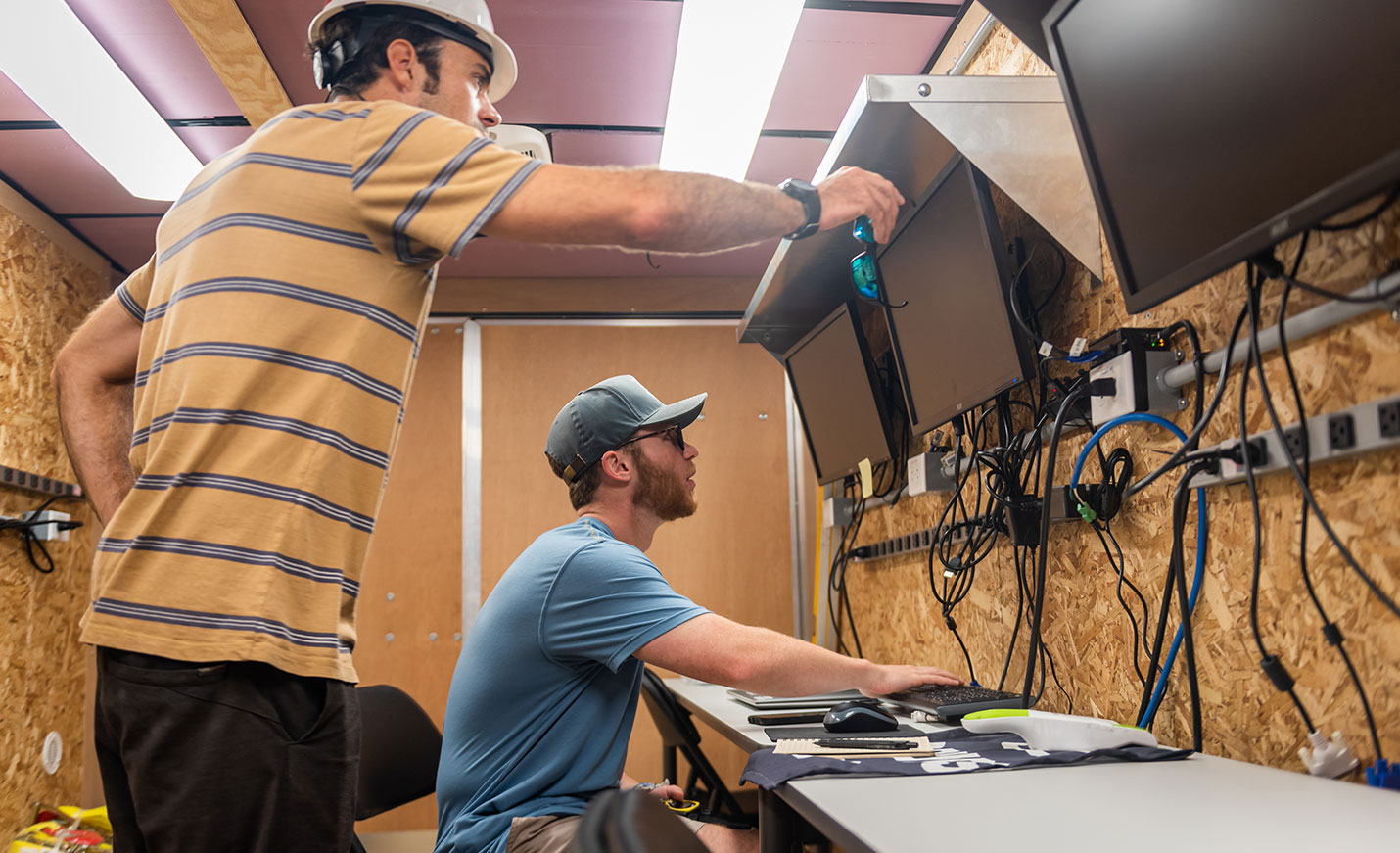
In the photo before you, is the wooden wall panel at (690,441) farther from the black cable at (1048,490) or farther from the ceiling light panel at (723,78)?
the black cable at (1048,490)

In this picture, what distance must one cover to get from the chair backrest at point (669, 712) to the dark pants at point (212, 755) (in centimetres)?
136

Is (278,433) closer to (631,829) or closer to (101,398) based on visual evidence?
(101,398)

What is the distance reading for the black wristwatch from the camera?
1.41 metres

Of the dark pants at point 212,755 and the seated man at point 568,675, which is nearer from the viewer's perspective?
the dark pants at point 212,755

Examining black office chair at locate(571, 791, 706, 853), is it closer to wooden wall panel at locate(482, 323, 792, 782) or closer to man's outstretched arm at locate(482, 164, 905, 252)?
man's outstretched arm at locate(482, 164, 905, 252)

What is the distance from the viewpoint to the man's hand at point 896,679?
72.9 inches

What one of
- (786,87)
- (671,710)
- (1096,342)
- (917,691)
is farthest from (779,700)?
(786,87)

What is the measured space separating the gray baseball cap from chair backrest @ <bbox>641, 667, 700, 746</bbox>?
A: 23.0 inches

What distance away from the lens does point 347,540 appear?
1.15 m

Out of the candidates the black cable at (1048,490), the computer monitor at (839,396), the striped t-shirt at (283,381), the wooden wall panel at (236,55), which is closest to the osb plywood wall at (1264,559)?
the black cable at (1048,490)

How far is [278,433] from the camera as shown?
1097 mm

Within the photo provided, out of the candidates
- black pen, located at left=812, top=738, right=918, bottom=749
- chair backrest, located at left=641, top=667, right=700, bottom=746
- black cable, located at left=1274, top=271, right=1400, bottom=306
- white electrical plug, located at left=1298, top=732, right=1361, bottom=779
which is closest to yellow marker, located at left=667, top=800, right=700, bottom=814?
chair backrest, located at left=641, top=667, right=700, bottom=746

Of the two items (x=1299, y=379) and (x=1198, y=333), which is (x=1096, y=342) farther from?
(x=1299, y=379)

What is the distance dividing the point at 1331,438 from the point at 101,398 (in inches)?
66.5
